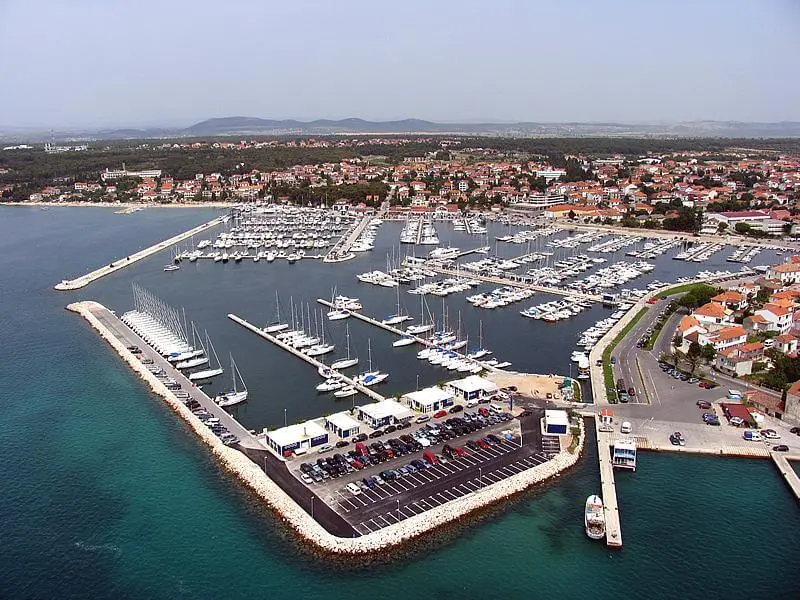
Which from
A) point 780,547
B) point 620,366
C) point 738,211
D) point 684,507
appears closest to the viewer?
point 780,547

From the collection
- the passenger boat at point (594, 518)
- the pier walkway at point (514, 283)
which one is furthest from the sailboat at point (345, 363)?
the pier walkway at point (514, 283)

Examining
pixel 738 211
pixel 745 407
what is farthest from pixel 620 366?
pixel 738 211

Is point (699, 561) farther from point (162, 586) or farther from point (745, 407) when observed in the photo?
point (162, 586)

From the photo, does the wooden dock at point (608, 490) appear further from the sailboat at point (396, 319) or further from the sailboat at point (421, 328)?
the sailboat at point (396, 319)

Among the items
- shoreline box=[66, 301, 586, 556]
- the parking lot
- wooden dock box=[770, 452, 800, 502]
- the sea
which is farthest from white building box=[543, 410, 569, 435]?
wooden dock box=[770, 452, 800, 502]

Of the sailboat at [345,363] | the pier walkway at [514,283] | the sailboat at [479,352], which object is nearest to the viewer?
the sailboat at [345,363]
